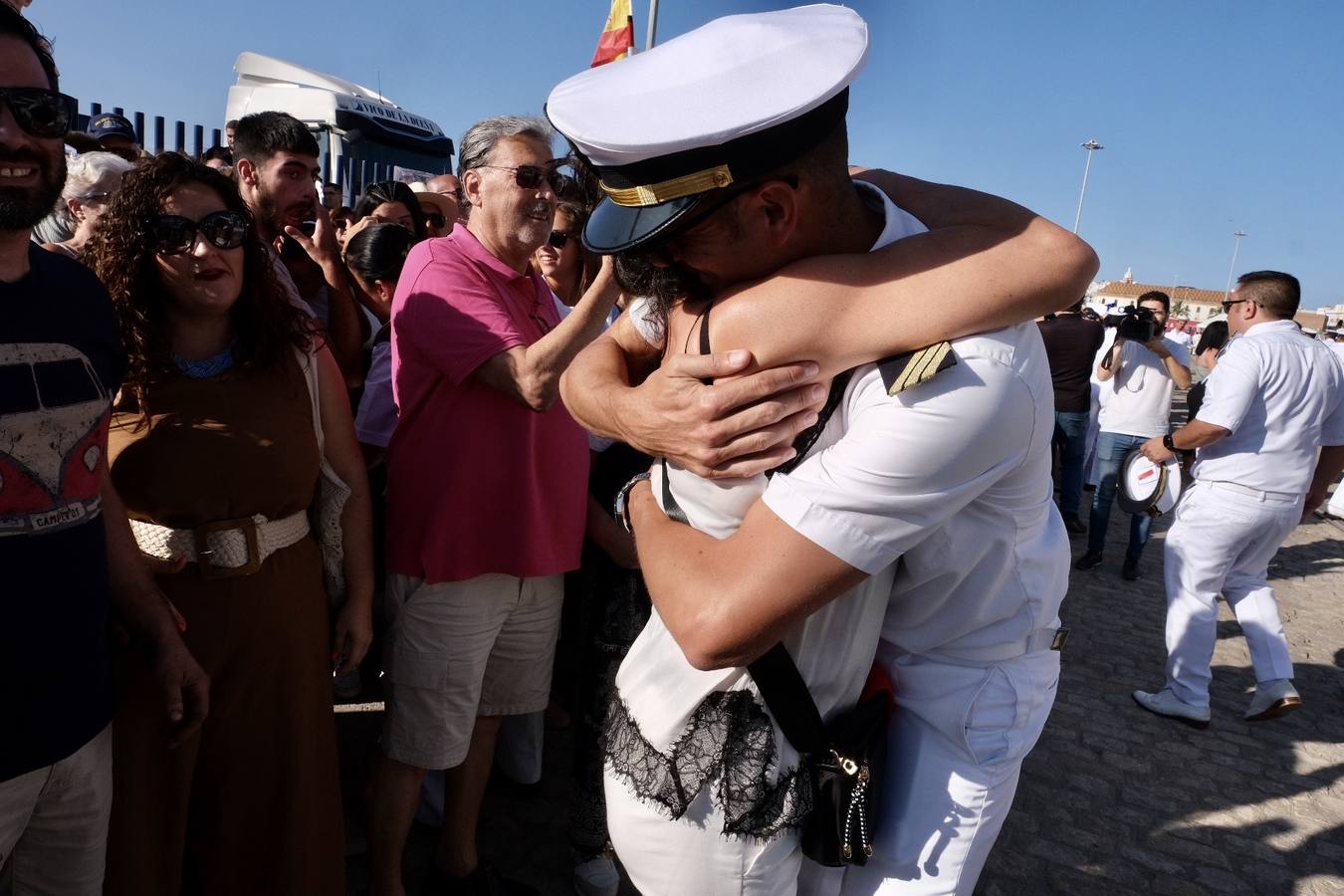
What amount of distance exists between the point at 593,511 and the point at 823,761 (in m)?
1.80

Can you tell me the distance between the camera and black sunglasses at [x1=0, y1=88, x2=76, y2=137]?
1.62m

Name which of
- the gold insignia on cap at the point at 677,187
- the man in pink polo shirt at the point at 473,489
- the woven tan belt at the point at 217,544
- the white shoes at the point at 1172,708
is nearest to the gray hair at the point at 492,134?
the man in pink polo shirt at the point at 473,489

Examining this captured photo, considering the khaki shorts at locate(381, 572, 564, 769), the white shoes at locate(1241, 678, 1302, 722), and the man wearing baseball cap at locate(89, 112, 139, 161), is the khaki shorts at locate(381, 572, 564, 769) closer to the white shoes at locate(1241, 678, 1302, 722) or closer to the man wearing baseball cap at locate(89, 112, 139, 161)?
the man wearing baseball cap at locate(89, 112, 139, 161)

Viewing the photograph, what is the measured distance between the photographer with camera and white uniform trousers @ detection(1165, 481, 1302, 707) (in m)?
2.39

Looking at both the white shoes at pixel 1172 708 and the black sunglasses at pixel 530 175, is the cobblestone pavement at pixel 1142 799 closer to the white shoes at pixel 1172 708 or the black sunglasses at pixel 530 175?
the white shoes at pixel 1172 708

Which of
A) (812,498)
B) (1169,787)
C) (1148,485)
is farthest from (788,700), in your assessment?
(1148,485)

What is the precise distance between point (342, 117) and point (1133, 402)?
1157 centimetres

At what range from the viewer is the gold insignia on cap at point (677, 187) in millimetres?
1087

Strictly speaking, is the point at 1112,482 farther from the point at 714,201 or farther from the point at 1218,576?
the point at 714,201

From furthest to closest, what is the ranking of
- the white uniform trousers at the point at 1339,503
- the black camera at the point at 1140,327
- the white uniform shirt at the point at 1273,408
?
the black camera at the point at 1140,327 < the white uniform trousers at the point at 1339,503 < the white uniform shirt at the point at 1273,408

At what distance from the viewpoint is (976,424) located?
1055 mm

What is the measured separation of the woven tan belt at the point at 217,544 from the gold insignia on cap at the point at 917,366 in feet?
5.51

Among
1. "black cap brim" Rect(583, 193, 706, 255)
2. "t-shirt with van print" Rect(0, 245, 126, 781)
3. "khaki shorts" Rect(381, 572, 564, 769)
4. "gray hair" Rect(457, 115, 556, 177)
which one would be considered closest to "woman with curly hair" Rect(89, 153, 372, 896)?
"t-shirt with van print" Rect(0, 245, 126, 781)

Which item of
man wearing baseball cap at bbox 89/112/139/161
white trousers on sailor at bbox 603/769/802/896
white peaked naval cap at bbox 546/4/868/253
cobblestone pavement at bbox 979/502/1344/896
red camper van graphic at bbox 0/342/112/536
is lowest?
cobblestone pavement at bbox 979/502/1344/896
